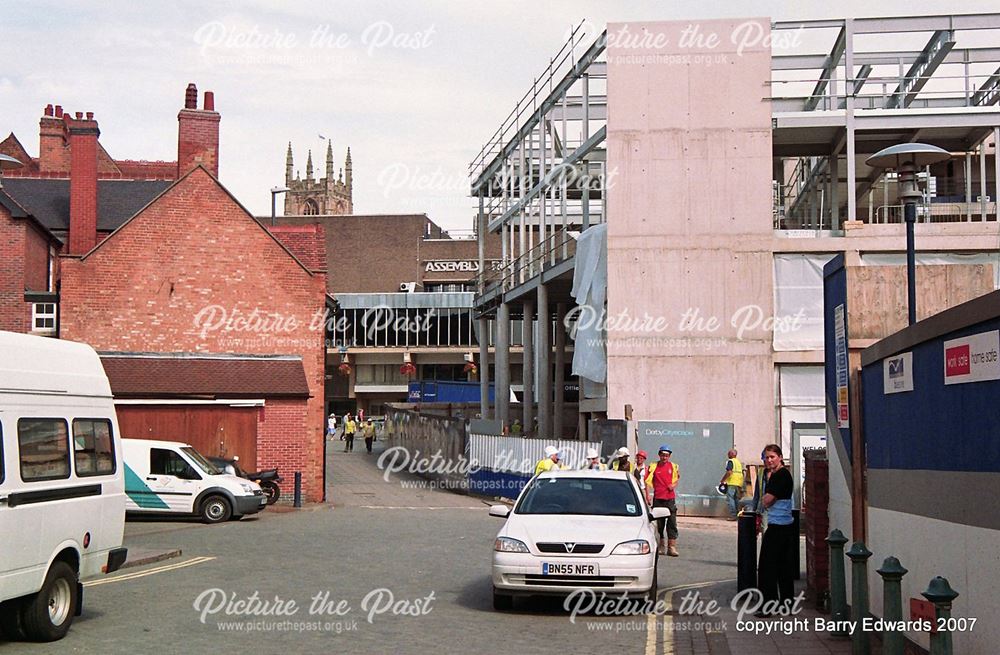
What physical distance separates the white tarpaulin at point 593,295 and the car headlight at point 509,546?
65.3 feet

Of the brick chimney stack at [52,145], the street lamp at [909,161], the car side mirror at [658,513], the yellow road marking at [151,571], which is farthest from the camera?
the brick chimney stack at [52,145]

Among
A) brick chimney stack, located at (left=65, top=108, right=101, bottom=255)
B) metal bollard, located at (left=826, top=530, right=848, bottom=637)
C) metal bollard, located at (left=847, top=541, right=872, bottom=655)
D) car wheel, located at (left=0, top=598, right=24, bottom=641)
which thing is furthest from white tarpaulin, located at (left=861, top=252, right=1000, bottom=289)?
car wheel, located at (left=0, top=598, right=24, bottom=641)

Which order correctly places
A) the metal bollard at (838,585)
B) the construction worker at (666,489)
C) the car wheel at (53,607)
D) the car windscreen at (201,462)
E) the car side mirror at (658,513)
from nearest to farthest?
the car wheel at (53,607), the metal bollard at (838,585), the car side mirror at (658,513), the construction worker at (666,489), the car windscreen at (201,462)

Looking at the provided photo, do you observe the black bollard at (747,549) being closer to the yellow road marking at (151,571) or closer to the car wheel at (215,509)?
the yellow road marking at (151,571)

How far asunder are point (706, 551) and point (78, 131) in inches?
859

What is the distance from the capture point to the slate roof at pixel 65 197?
4062cm

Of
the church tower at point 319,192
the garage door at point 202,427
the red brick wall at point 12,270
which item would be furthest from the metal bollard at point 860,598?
the church tower at point 319,192

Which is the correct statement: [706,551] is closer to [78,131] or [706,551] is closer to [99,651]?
[99,651]

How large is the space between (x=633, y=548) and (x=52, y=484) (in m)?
5.53

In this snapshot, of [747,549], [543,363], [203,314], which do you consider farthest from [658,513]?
[543,363]

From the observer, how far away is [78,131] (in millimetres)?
31938

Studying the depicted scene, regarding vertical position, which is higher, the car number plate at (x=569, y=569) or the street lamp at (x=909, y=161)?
the street lamp at (x=909, y=161)

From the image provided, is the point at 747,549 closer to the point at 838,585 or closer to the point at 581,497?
the point at 581,497

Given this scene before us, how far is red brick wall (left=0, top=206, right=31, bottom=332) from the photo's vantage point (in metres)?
34.6
